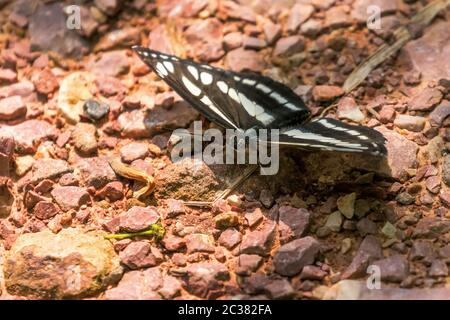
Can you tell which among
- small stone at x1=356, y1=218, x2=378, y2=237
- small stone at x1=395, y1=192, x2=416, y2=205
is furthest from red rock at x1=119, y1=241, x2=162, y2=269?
small stone at x1=395, y1=192, x2=416, y2=205

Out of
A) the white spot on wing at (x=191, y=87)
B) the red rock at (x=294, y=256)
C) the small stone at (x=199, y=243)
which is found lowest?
the red rock at (x=294, y=256)

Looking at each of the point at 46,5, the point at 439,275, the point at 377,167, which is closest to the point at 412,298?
the point at 439,275

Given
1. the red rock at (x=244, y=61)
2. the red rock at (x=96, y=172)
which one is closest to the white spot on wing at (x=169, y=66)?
the red rock at (x=244, y=61)

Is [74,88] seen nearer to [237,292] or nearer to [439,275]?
[237,292]

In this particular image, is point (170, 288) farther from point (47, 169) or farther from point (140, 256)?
point (47, 169)

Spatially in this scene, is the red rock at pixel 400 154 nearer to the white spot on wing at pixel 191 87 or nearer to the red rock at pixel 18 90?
the white spot on wing at pixel 191 87
